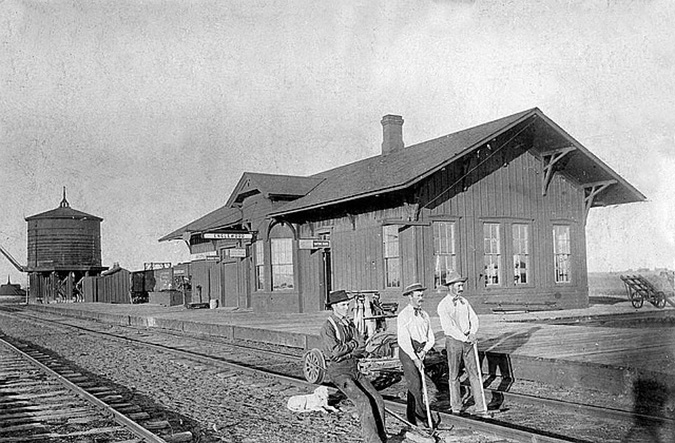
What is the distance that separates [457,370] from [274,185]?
50.4 feet

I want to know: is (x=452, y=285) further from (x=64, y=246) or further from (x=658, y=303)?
(x=64, y=246)

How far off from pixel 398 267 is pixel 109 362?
23.7ft

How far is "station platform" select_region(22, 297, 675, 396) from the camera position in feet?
27.8

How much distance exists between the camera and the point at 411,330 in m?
7.37

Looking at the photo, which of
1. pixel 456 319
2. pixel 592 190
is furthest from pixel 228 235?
pixel 456 319

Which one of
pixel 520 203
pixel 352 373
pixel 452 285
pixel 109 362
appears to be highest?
pixel 520 203

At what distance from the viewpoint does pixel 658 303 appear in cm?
2022

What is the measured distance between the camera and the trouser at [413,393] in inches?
277

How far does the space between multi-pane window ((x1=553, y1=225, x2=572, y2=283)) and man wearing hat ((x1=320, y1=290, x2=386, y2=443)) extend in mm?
14048

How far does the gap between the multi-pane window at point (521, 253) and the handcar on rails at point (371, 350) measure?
8698mm

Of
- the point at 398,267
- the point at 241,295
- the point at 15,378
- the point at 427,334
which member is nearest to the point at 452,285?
the point at 427,334

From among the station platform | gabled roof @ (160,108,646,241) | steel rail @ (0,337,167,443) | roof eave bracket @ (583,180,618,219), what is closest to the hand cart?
the station platform

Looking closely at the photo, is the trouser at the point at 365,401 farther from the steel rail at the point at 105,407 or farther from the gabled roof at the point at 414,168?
the gabled roof at the point at 414,168

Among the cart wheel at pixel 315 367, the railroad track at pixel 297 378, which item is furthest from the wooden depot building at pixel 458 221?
the cart wheel at pixel 315 367
